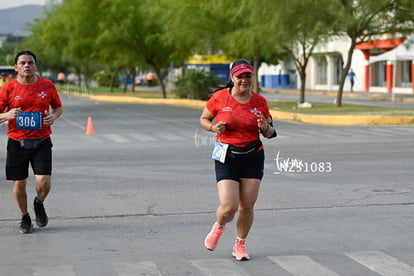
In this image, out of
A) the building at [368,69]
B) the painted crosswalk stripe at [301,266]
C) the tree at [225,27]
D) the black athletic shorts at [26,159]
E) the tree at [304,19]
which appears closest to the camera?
the painted crosswalk stripe at [301,266]

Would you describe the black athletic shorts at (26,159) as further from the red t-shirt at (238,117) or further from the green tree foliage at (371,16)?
the green tree foliage at (371,16)

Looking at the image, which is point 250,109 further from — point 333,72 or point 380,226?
point 333,72

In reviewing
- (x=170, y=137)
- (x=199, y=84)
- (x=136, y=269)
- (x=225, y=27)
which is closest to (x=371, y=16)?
(x=225, y=27)

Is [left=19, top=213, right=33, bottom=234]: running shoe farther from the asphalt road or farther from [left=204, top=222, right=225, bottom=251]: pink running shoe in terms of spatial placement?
[left=204, top=222, right=225, bottom=251]: pink running shoe

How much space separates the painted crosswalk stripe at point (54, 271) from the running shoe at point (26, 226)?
5.82ft

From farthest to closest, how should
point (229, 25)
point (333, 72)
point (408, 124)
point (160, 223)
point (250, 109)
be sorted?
point (333, 72)
point (229, 25)
point (408, 124)
point (160, 223)
point (250, 109)

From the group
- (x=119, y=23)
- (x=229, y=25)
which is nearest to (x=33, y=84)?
(x=229, y=25)

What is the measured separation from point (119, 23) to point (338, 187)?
4557 centimetres

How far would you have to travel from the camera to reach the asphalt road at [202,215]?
7.79 metres

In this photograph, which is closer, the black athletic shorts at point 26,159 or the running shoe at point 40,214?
the black athletic shorts at point 26,159

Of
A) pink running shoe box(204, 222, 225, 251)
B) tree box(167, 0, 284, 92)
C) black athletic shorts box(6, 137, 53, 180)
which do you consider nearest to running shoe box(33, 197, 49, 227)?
black athletic shorts box(6, 137, 53, 180)

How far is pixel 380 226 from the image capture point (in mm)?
9648

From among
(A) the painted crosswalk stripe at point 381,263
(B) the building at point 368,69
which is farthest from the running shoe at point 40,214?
(B) the building at point 368,69

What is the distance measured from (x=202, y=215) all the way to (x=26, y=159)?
2.22m
